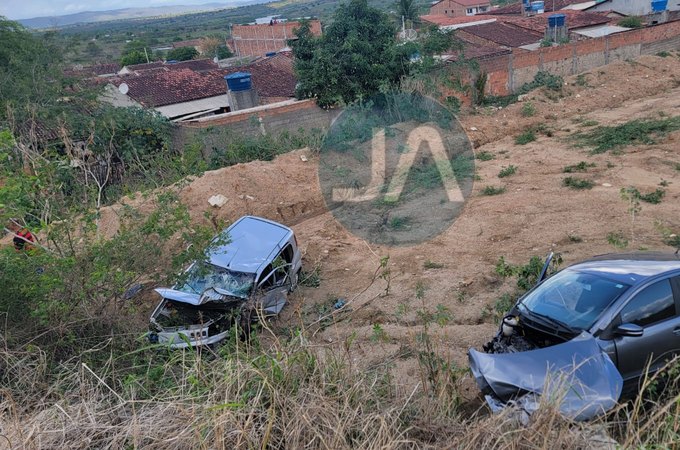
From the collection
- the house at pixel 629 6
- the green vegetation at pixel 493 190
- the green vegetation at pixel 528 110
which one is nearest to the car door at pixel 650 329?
the green vegetation at pixel 493 190

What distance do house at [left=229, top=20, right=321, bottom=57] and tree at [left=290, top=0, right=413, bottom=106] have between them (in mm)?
29994

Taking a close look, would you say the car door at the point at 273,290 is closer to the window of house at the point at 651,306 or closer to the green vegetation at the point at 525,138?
the window of house at the point at 651,306

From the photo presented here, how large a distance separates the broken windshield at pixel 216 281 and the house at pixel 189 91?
1639 centimetres

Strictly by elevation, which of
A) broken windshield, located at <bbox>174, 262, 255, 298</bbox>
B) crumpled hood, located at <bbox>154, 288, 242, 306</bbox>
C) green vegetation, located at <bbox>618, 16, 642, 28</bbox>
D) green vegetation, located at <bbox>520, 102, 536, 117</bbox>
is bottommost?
green vegetation, located at <bbox>520, 102, 536, 117</bbox>

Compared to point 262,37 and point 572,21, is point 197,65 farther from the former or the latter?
point 572,21

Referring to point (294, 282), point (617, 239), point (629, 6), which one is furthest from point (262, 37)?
point (617, 239)

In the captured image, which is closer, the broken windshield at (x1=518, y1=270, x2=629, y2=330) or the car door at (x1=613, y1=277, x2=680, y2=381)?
the car door at (x1=613, y1=277, x2=680, y2=381)

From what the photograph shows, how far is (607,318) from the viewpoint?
4.73m

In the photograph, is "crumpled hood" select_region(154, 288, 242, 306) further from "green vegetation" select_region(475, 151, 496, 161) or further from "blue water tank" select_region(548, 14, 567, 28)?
"blue water tank" select_region(548, 14, 567, 28)

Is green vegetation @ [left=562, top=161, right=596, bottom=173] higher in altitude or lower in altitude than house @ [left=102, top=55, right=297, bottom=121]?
lower

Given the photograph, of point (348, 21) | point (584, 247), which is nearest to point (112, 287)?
point (584, 247)

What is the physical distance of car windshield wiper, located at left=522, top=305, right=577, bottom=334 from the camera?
489 cm

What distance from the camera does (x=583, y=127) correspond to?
1692 centimetres

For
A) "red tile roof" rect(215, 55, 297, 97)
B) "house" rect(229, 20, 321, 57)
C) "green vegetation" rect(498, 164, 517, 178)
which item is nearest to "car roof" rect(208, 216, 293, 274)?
"green vegetation" rect(498, 164, 517, 178)
